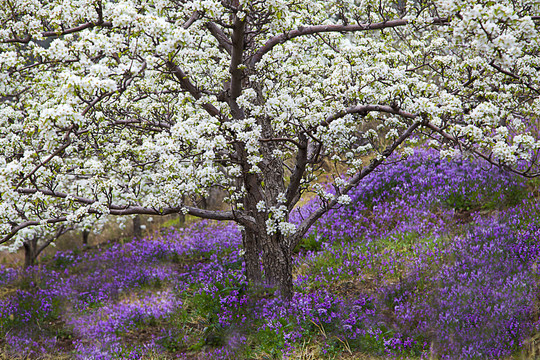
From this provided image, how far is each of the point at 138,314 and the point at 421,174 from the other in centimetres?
711

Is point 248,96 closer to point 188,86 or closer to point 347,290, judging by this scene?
point 188,86

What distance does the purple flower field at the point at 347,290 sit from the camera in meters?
6.21

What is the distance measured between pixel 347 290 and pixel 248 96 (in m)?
4.02

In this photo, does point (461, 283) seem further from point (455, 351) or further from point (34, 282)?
point (34, 282)

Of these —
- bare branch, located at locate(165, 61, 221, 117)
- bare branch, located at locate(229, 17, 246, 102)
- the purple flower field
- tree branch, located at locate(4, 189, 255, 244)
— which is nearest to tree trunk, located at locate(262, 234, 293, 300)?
the purple flower field

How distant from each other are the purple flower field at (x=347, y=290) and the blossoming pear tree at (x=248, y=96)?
104 centimetres

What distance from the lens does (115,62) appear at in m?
5.35

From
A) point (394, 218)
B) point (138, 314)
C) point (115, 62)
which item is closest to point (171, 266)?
point (138, 314)

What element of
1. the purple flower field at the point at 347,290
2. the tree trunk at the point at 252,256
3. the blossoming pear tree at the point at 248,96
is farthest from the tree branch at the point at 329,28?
the purple flower field at the point at 347,290

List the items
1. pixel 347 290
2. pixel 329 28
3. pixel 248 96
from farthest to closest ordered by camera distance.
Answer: pixel 347 290, pixel 329 28, pixel 248 96

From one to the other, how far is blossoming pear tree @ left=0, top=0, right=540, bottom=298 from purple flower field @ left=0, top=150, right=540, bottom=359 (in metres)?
1.04

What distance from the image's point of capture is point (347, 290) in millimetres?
7922

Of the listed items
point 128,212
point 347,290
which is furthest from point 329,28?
point 347,290

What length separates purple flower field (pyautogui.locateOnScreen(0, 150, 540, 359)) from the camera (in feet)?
20.4
